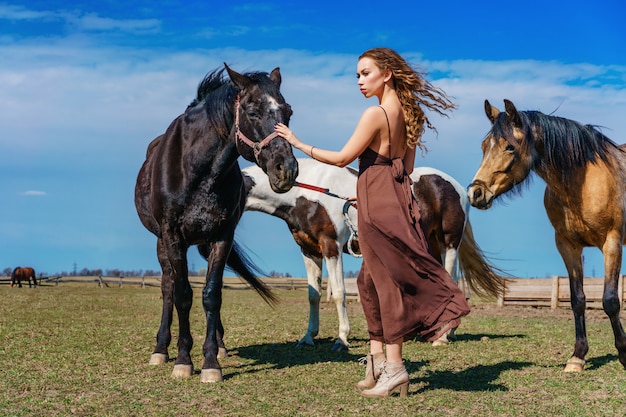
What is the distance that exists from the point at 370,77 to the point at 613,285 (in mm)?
2947

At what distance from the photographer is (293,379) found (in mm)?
5188

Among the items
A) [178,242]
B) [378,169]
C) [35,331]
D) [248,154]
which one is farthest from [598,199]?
[35,331]

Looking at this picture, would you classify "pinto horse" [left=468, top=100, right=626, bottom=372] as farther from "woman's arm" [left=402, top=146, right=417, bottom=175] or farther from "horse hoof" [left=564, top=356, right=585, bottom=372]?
"woman's arm" [left=402, top=146, right=417, bottom=175]

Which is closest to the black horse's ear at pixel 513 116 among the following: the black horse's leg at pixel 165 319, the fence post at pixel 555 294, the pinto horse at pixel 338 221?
the pinto horse at pixel 338 221

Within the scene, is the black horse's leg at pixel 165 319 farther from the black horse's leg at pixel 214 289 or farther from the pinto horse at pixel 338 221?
the pinto horse at pixel 338 221

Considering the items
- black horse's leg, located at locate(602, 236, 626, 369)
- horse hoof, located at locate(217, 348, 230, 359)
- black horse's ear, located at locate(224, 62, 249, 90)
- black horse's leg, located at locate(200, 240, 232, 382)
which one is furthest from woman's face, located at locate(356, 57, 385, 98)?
horse hoof, located at locate(217, 348, 230, 359)

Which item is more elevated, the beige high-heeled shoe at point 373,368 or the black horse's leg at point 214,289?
the black horse's leg at point 214,289

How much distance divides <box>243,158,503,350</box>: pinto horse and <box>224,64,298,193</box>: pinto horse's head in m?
2.70

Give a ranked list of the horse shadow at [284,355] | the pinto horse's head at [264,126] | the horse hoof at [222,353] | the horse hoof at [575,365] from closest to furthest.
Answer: the pinto horse's head at [264,126], the horse hoof at [575,365], the horse shadow at [284,355], the horse hoof at [222,353]

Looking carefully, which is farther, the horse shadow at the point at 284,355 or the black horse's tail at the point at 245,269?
the black horse's tail at the point at 245,269

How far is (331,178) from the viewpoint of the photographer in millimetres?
8555

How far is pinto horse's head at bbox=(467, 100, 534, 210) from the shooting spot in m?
5.34

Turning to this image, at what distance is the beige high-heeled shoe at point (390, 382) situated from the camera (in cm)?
425

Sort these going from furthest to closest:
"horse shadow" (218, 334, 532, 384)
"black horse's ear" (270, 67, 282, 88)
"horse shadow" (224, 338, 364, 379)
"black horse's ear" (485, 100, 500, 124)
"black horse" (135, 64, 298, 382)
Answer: "horse shadow" (224, 338, 364, 379)
"black horse's ear" (485, 100, 500, 124)
"black horse's ear" (270, 67, 282, 88)
"black horse" (135, 64, 298, 382)
"horse shadow" (218, 334, 532, 384)
